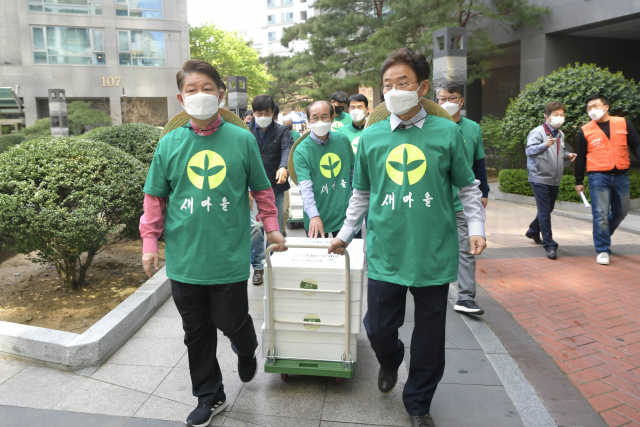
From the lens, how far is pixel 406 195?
272 cm

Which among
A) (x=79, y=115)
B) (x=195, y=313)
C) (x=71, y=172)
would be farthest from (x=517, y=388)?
(x=79, y=115)

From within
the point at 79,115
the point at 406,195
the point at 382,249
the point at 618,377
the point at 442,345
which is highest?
the point at 79,115

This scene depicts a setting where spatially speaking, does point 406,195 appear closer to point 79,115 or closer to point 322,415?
point 322,415

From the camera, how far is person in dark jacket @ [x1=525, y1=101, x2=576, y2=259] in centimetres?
640

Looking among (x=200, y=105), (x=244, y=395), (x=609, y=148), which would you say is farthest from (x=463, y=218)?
(x=609, y=148)

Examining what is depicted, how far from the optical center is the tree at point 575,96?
10383mm

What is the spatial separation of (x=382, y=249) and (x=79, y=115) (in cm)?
2797

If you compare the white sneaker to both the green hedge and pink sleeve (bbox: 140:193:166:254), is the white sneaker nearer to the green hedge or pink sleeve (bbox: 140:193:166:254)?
the green hedge

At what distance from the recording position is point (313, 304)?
321 centimetres

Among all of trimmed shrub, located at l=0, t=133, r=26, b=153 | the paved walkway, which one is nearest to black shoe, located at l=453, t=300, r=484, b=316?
the paved walkway

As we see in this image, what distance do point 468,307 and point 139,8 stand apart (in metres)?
36.5

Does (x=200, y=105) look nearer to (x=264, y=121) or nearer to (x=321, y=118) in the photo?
(x=321, y=118)

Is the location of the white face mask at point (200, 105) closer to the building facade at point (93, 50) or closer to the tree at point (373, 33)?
the tree at point (373, 33)

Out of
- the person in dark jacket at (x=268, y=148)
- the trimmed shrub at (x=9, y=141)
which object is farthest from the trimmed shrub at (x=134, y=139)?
the trimmed shrub at (x=9, y=141)
